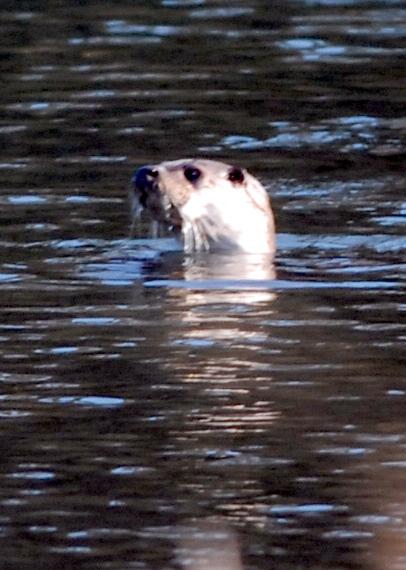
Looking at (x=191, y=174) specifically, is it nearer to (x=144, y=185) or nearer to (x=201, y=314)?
(x=144, y=185)

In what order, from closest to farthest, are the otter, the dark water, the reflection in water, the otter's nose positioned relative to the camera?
1. the reflection in water
2. the dark water
3. the otter's nose
4. the otter

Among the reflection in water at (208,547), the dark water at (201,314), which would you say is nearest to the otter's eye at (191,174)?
the dark water at (201,314)

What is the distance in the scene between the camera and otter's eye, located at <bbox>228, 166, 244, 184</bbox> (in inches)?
413

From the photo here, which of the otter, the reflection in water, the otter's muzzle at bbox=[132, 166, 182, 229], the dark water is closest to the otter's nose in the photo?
the otter's muzzle at bbox=[132, 166, 182, 229]

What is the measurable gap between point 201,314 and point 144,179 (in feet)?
4.64

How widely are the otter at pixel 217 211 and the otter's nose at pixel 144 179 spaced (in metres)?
0.17

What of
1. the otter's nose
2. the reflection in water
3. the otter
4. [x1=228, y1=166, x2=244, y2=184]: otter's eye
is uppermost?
the otter's nose

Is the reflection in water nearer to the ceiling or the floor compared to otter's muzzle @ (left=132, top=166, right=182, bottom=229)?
nearer to the floor

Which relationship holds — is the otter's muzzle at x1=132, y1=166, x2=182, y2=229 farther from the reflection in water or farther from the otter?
the reflection in water

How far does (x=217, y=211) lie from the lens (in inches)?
416

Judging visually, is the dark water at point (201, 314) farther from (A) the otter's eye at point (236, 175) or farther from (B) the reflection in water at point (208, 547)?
(A) the otter's eye at point (236, 175)

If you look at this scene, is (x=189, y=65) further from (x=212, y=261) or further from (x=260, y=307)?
(x=260, y=307)

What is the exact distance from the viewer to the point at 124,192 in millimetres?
11797

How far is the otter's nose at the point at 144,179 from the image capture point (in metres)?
10.1
